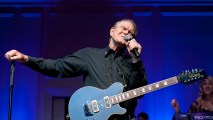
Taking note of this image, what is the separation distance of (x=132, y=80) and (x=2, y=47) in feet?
12.5

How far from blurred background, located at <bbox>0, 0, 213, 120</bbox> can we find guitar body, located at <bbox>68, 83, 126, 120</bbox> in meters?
2.99

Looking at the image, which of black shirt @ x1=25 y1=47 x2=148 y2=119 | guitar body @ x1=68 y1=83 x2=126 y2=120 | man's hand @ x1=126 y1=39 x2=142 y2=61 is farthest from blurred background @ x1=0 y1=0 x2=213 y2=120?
man's hand @ x1=126 y1=39 x2=142 y2=61

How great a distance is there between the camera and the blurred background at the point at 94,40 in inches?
209

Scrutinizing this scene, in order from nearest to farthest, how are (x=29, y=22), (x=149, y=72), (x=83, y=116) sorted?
(x=83, y=116)
(x=149, y=72)
(x=29, y=22)

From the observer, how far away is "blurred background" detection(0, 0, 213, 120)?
17.4 ft

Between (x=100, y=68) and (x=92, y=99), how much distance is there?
0.22m

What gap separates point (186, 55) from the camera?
5.38 meters

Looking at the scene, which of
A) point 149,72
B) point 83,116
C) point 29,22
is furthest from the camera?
point 29,22

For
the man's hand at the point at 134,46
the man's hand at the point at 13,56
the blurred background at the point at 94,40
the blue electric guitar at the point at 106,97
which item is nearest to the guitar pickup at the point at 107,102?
the blue electric guitar at the point at 106,97

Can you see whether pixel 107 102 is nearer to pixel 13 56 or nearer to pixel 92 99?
pixel 92 99

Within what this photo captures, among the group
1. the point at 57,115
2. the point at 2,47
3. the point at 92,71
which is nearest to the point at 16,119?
the point at 57,115

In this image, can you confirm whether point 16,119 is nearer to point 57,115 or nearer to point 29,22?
point 57,115

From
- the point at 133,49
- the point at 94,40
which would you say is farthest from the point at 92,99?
the point at 94,40

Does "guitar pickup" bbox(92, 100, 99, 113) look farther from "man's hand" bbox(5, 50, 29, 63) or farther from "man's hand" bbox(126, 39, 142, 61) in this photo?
"man's hand" bbox(5, 50, 29, 63)
